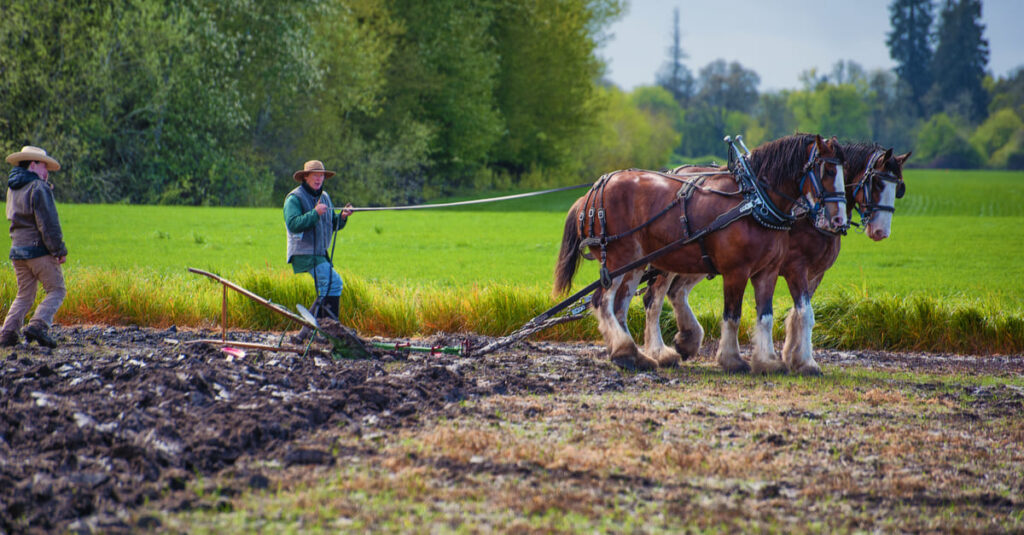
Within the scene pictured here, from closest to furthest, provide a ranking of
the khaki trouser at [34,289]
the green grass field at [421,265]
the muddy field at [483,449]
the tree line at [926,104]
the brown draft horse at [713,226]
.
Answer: the muddy field at [483,449]
the brown draft horse at [713,226]
the khaki trouser at [34,289]
the green grass field at [421,265]
the tree line at [926,104]

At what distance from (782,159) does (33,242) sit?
24.0 ft

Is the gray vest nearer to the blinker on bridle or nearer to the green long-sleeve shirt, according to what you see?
the green long-sleeve shirt

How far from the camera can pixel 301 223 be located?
9203 millimetres

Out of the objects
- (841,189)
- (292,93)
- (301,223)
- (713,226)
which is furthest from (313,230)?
(292,93)

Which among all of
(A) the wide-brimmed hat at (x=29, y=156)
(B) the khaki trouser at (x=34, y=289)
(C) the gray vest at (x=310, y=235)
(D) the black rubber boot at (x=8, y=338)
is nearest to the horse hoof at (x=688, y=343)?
(C) the gray vest at (x=310, y=235)

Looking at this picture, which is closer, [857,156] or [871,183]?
[871,183]

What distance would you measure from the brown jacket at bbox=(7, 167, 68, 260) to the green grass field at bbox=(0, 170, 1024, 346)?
2608mm

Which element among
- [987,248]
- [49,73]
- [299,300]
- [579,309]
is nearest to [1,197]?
[49,73]

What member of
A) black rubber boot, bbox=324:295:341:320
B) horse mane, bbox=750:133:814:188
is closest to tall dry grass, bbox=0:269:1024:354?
black rubber boot, bbox=324:295:341:320

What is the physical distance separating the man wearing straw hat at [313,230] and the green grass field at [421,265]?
1896mm

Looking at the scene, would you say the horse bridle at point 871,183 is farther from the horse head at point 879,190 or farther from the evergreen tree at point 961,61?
the evergreen tree at point 961,61

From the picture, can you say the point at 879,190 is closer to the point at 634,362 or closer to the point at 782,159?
the point at 782,159

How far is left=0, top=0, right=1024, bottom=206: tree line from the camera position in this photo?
30.8m

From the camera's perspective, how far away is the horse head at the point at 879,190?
8617 millimetres
